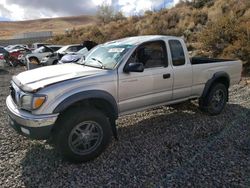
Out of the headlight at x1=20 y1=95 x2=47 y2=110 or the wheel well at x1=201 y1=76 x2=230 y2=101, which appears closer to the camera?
the headlight at x1=20 y1=95 x2=47 y2=110

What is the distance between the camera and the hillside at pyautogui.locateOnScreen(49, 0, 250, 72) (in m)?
13.4

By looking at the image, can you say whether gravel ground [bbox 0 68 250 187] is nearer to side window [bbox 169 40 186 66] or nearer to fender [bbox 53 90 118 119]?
fender [bbox 53 90 118 119]

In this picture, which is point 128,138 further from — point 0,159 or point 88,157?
point 0,159

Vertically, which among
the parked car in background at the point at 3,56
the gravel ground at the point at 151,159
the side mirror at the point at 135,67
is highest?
the side mirror at the point at 135,67

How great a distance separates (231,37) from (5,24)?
6091 inches

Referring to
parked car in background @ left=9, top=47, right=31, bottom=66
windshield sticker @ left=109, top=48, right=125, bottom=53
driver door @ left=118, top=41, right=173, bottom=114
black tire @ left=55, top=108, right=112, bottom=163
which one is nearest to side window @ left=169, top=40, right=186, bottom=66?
driver door @ left=118, top=41, right=173, bottom=114

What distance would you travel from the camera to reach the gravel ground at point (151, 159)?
3859mm

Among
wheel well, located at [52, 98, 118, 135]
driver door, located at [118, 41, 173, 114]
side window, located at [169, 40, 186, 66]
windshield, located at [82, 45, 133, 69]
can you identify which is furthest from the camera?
side window, located at [169, 40, 186, 66]

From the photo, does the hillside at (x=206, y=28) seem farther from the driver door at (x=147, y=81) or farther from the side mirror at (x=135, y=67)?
the side mirror at (x=135, y=67)

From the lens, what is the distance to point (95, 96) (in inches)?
172

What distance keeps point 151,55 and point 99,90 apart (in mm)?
1475

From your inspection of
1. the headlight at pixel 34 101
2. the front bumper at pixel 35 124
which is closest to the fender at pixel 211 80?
the front bumper at pixel 35 124

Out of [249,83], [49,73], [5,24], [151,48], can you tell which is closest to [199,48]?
[249,83]

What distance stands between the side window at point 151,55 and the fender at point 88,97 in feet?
2.97
